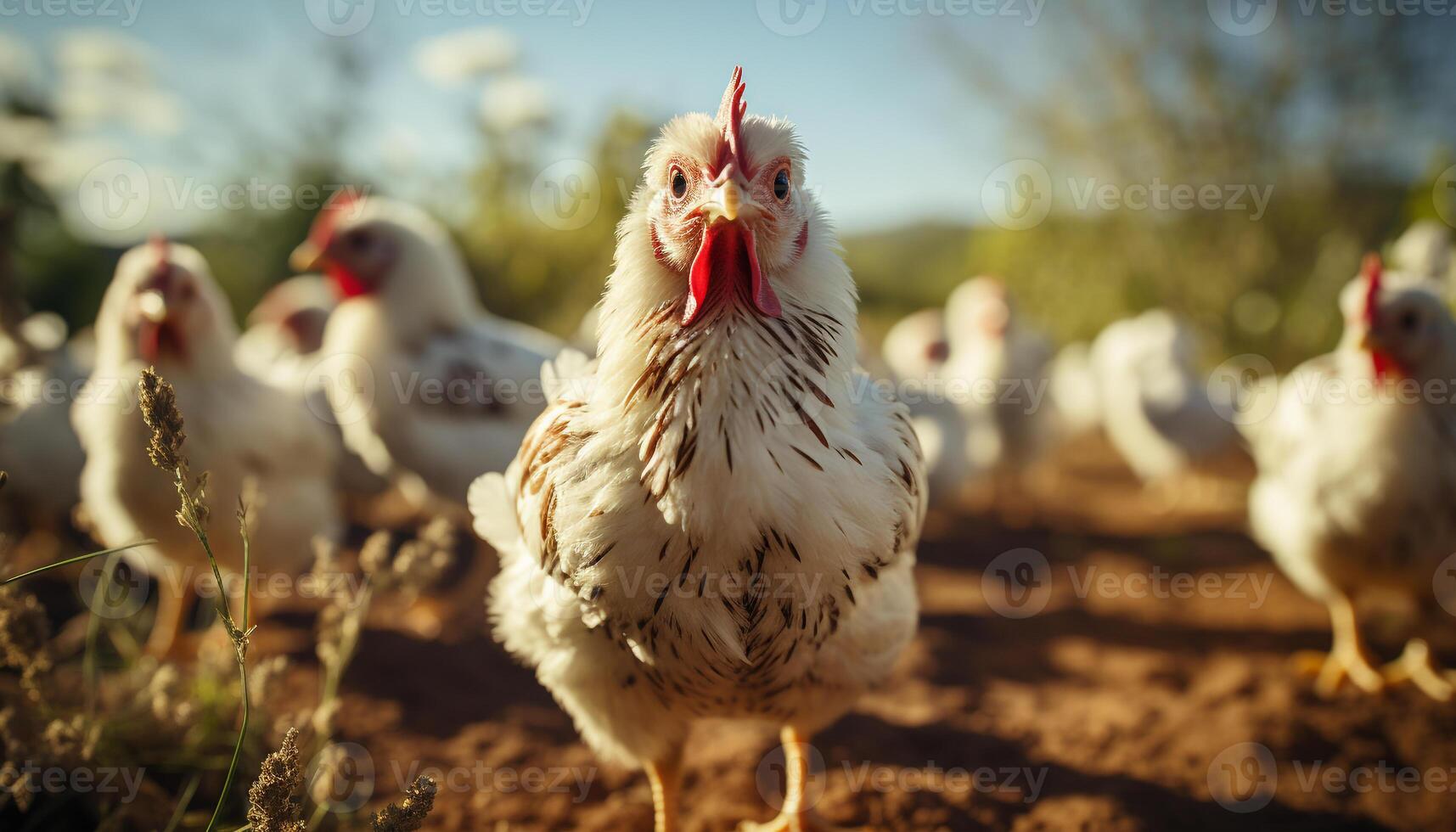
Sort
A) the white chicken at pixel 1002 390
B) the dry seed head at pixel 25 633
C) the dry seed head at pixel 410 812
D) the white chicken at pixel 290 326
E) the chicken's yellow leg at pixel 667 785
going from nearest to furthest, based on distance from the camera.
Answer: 1. the dry seed head at pixel 410 812
2. the dry seed head at pixel 25 633
3. the chicken's yellow leg at pixel 667 785
4. the white chicken at pixel 290 326
5. the white chicken at pixel 1002 390

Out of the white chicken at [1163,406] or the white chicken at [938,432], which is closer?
the white chicken at [938,432]

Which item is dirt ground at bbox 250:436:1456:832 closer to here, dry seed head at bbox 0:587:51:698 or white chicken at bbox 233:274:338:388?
dry seed head at bbox 0:587:51:698

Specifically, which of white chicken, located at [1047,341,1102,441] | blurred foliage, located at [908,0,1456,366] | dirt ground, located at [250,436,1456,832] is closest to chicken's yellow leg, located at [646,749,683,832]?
dirt ground, located at [250,436,1456,832]

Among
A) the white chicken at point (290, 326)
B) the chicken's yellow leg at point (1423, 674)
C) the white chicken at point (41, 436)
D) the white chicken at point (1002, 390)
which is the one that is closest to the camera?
the chicken's yellow leg at point (1423, 674)

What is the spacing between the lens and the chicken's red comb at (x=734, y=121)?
4.74 feet

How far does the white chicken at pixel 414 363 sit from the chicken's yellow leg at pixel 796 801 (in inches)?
83.4

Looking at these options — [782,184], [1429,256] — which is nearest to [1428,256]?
[1429,256]

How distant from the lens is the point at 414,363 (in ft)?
12.7

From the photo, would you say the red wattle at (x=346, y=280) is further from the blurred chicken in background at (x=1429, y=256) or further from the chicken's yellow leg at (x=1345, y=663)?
the blurred chicken in background at (x=1429, y=256)

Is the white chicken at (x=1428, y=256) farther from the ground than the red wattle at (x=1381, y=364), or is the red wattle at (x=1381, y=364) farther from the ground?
the white chicken at (x=1428, y=256)

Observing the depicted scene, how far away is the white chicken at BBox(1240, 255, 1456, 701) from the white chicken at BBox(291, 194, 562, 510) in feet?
11.7

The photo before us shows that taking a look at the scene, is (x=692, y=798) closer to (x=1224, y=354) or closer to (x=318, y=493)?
(x=318, y=493)

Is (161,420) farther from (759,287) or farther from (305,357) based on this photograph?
(305,357)

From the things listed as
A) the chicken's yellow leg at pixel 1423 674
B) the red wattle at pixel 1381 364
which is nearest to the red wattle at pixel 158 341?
the red wattle at pixel 1381 364
